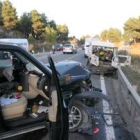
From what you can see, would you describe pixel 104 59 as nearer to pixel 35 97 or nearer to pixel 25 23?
pixel 35 97

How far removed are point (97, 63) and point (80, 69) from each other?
9911 millimetres

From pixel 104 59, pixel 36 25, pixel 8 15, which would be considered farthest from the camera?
pixel 36 25

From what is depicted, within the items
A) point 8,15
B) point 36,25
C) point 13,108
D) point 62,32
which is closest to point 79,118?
point 13,108

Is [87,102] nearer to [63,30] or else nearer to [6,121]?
[6,121]

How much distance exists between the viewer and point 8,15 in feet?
191

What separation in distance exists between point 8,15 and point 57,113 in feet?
186

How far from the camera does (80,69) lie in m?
6.29

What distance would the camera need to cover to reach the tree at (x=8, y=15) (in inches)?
2266

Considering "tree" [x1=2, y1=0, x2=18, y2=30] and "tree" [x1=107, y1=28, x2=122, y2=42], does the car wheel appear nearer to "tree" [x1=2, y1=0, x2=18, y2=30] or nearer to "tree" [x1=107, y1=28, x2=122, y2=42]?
"tree" [x1=2, y1=0, x2=18, y2=30]

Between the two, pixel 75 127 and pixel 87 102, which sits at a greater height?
pixel 87 102

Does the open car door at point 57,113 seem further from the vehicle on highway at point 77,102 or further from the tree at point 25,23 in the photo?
the tree at point 25,23

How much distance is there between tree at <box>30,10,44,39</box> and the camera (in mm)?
70250

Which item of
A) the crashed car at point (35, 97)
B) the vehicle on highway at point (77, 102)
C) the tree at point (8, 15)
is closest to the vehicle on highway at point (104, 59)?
the vehicle on highway at point (77, 102)

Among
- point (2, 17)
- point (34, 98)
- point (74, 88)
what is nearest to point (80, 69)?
point (74, 88)
